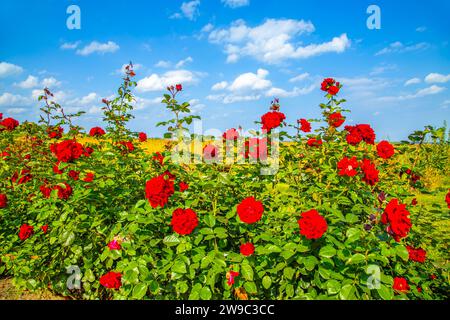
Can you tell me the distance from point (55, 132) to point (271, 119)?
2.60m

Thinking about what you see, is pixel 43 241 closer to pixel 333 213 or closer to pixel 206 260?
pixel 206 260

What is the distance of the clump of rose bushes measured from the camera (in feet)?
7.22

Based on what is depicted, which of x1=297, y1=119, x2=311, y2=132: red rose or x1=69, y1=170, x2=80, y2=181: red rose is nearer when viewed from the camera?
x1=69, y1=170, x2=80, y2=181: red rose

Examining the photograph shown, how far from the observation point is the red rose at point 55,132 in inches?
145

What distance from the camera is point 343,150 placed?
3.13 metres

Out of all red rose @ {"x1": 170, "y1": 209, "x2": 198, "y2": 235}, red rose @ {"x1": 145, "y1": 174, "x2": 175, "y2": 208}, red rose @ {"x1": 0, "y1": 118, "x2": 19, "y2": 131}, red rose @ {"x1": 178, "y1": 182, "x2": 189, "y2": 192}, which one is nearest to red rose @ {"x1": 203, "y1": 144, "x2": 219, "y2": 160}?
red rose @ {"x1": 178, "y1": 182, "x2": 189, "y2": 192}

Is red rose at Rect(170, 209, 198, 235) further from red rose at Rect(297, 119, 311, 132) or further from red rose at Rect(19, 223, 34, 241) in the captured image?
red rose at Rect(19, 223, 34, 241)

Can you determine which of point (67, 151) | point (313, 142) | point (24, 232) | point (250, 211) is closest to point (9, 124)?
point (24, 232)

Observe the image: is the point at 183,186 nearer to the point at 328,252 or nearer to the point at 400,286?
the point at 328,252

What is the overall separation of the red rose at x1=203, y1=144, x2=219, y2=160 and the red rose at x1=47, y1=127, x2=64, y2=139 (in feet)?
6.83

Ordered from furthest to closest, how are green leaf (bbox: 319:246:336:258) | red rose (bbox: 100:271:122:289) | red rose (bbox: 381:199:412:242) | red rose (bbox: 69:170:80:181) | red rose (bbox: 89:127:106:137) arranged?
red rose (bbox: 89:127:106:137) < red rose (bbox: 69:170:80:181) < red rose (bbox: 100:271:122:289) < green leaf (bbox: 319:246:336:258) < red rose (bbox: 381:199:412:242)

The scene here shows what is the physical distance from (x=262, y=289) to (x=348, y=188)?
111cm

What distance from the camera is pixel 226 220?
242cm
